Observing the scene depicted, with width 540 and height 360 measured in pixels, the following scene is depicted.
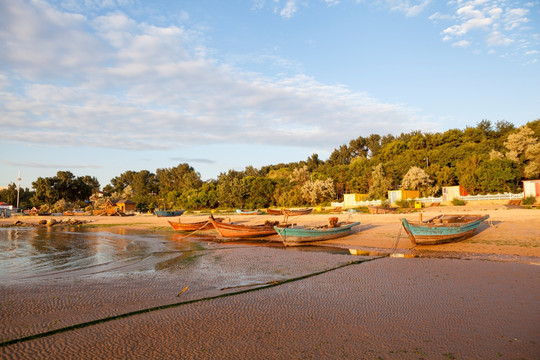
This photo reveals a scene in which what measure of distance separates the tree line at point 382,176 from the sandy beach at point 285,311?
120 feet

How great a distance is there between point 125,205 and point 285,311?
73165 millimetres

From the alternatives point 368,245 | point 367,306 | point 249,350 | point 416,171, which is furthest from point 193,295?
point 416,171

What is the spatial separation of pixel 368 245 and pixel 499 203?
26125mm

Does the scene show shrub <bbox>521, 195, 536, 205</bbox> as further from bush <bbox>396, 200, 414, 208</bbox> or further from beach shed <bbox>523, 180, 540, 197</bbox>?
bush <bbox>396, 200, 414, 208</bbox>

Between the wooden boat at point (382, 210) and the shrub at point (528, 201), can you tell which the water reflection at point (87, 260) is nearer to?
the wooden boat at point (382, 210)

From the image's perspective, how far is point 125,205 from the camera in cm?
7288

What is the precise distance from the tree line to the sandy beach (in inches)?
1439

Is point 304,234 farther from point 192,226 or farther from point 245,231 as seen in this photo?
point 192,226

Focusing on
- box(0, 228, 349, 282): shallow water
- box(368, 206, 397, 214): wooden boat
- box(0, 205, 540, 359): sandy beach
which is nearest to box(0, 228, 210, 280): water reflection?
box(0, 228, 349, 282): shallow water

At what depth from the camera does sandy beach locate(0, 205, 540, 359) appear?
5113mm

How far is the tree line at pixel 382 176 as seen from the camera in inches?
1715

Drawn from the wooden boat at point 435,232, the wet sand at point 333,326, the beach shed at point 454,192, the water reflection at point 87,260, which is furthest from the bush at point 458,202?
the wet sand at point 333,326

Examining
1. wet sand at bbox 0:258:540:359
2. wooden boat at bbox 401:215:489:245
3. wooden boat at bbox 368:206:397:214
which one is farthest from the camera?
wooden boat at bbox 368:206:397:214

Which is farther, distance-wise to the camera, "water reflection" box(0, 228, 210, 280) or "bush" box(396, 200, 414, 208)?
"bush" box(396, 200, 414, 208)
